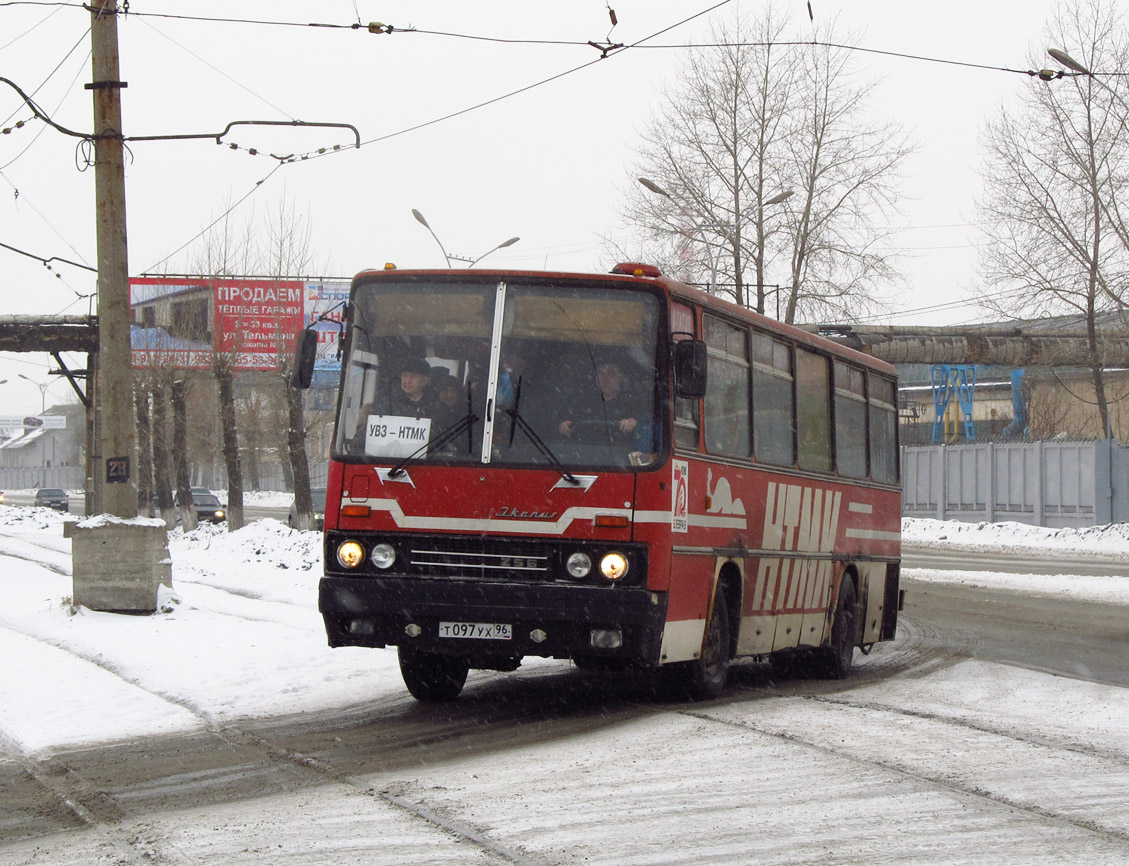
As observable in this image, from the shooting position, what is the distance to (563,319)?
9.60 meters

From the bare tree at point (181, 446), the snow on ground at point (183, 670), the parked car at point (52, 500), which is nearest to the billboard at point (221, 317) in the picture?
the bare tree at point (181, 446)

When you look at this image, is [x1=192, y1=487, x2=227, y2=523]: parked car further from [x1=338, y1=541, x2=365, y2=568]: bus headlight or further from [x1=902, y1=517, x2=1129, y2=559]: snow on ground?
[x1=338, y1=541, x2=365, y2=568]: bus headlight

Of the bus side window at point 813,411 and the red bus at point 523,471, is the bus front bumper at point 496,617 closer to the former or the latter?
the red bus at point 523,471

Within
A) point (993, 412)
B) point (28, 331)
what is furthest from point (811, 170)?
point (993, 412)

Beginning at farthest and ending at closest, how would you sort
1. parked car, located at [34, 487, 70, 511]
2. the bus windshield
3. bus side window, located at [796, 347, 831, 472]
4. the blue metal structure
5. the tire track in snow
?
parked car, located at [34, 487, 70, 511], the blue metal structure, bus side window, located at [796, 347, 831, 472], the bus windshield, the tire track in snow

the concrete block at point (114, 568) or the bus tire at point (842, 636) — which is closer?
the bus tire at point (842, 636)

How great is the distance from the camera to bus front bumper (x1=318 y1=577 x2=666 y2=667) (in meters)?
9.14

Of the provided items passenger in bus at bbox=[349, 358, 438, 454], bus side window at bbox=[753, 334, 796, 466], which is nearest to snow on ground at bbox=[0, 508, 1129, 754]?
passenger in bus at bbox=[349, 358, 438, 454]

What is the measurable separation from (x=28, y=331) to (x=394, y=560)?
30.5m

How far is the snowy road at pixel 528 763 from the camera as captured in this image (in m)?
6.14

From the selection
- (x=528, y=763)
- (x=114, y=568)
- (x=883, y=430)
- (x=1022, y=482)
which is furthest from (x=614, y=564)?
(x=1022, y=482)

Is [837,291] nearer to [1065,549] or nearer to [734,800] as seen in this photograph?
[1065,549]

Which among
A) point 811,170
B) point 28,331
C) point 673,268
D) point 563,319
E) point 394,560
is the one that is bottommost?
point 394,560

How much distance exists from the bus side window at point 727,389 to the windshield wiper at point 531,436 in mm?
1373
